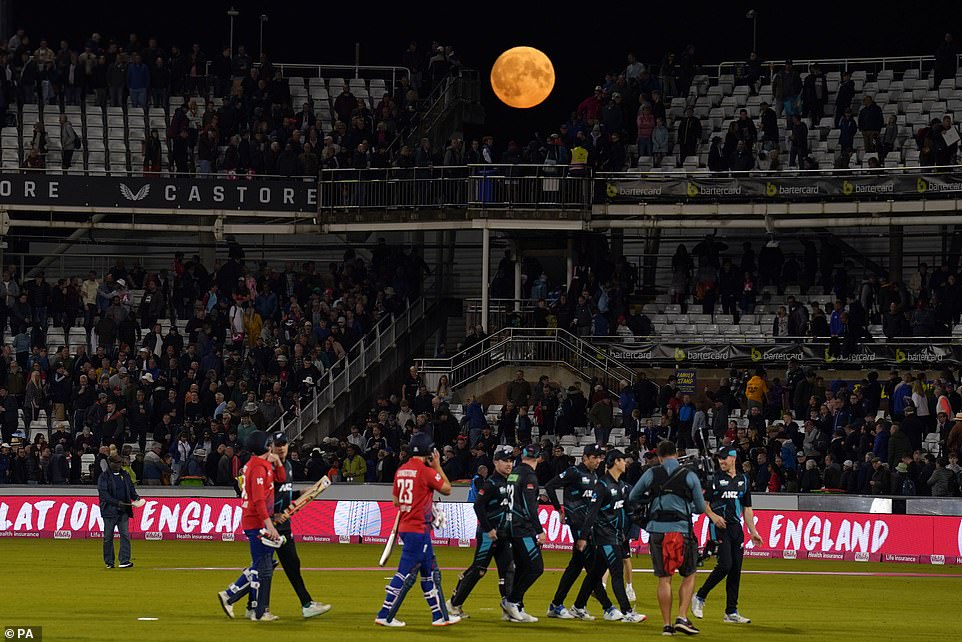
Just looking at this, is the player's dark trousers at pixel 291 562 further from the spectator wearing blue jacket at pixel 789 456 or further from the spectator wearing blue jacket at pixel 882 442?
the spectator wearing blue jacket at pixel 882 442

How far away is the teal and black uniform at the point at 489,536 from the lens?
18.2m

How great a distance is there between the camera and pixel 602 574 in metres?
18.4

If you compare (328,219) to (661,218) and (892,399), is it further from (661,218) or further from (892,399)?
(892,399)

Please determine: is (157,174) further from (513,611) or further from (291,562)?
(513,611)

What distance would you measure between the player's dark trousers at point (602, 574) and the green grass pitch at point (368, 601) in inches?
11.7

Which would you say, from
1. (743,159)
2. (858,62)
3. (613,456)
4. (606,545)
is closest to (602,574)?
(606,545)

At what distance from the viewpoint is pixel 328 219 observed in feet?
141

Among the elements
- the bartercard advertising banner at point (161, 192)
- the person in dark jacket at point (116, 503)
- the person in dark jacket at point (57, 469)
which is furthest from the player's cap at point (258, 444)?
the bartercard advertising banner at point (161, 192)

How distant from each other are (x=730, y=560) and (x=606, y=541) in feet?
4.44

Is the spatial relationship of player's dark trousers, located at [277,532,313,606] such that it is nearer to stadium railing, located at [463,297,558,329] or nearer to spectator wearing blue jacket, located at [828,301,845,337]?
spectator wearing blue jacket, located at [828,301,845,337]

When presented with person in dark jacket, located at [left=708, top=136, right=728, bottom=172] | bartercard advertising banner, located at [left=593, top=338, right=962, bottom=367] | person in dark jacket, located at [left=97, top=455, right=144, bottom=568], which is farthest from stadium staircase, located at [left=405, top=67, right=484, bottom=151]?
person in dark jacket, located at [left=97, top=455, right=144, bottom=568]

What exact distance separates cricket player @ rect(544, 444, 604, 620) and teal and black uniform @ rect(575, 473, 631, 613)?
119mm

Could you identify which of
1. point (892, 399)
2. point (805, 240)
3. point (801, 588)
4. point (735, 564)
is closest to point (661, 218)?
point (805, 240)

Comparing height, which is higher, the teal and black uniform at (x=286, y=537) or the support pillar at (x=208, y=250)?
the support pillar at (x=208, y=250)
